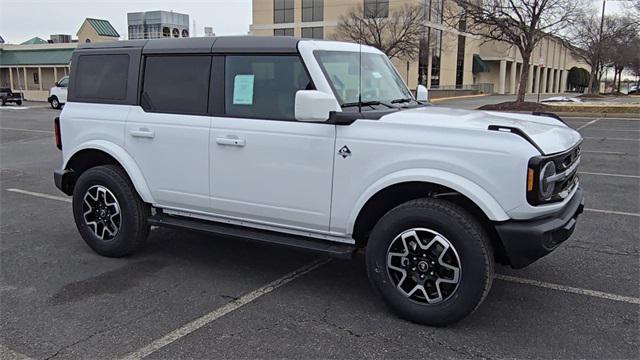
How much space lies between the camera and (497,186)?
351 centimetres

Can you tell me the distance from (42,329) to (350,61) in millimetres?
3136

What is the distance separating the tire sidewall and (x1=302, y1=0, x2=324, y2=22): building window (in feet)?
159

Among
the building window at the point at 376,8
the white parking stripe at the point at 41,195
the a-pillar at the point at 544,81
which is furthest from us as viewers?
the a-pillar at the point at 544,81

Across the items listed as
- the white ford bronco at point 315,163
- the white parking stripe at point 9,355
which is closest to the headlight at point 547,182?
the white ford bronco at point 315,163

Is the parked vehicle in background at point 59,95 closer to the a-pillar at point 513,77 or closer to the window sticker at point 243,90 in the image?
the window sticker at point 243,90

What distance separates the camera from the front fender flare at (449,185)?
353 centimetres

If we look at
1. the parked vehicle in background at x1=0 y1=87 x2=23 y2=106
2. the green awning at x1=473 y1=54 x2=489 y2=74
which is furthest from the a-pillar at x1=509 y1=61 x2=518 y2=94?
the parked vehicle in background at x1=0 y1=87 x2=23 y2=106

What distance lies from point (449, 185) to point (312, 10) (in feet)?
Answer: 166

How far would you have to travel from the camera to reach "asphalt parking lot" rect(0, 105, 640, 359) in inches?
137

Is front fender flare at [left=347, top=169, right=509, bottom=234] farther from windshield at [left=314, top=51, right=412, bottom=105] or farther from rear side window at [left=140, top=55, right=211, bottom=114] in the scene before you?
rear side window at [left=140, top=55, right=211, bottom=114]

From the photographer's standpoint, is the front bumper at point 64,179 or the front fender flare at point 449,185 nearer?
the front fender flare at point 449,185

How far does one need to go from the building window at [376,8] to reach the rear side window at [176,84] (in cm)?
4002

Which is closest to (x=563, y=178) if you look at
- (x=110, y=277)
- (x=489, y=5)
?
(x=110, y=277)

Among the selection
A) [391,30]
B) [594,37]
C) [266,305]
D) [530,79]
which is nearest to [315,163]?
[266,305]
